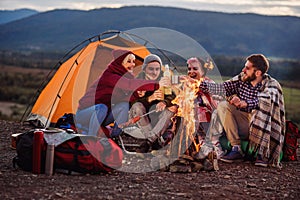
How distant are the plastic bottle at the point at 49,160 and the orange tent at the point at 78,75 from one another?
9.50ft

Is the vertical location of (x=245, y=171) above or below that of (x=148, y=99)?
below

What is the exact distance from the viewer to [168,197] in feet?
15.4

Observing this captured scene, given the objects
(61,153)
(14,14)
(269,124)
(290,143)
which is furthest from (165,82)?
(14,14)

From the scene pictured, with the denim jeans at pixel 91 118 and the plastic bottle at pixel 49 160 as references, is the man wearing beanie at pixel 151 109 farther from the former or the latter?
the plastic bottle at pixel 49 160

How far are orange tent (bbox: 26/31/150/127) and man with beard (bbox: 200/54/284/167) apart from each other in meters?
2.04

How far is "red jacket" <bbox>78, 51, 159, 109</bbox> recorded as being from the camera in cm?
653

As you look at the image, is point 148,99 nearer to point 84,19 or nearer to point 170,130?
point 170,130

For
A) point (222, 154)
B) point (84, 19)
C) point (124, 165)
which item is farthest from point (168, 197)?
point (84, 19)

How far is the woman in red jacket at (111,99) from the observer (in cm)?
647

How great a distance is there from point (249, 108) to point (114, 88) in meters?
1.72

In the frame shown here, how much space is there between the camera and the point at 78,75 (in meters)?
8.38

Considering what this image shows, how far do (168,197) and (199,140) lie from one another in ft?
4.91

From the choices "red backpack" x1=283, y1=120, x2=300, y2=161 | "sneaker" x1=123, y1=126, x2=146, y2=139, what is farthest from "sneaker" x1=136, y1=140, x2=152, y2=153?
"red backpack" x1=283, y1=120, x2=300, y2=161

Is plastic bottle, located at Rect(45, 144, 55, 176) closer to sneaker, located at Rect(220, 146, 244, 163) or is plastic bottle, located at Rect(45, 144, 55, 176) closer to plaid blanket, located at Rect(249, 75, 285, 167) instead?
sneaker, located at Rect(220, 146, 244, 163)
